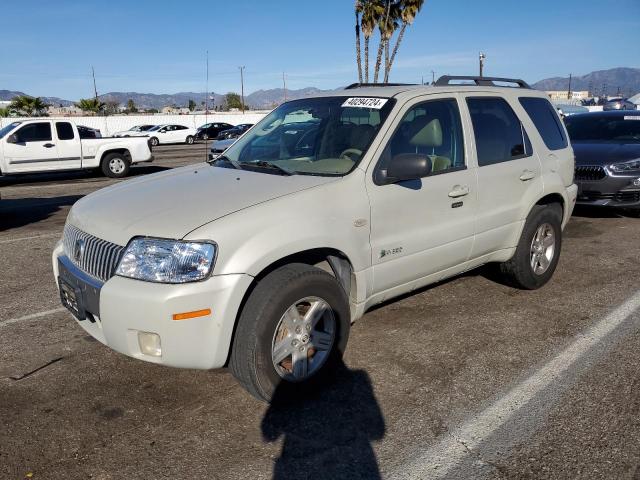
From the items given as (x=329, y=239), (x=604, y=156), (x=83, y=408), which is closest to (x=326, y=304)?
(x=329, y=239)

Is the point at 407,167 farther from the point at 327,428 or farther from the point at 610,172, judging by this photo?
the point at 610,172

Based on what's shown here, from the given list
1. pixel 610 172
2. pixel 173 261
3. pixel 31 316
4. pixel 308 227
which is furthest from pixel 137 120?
pixel 173 261

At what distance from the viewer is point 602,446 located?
2.81 m

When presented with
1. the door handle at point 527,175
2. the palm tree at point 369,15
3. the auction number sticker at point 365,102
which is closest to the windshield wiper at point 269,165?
the auction number sticker at point 365,102

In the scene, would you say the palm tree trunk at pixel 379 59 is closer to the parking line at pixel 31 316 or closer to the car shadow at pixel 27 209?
the car shadow at pixel 27 209

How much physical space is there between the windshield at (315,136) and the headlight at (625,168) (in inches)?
214

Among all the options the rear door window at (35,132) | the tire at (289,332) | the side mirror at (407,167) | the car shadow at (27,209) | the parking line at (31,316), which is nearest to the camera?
the tire at (289,332)

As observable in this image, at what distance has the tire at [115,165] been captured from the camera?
1577 centimetres

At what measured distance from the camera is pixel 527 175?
15.5 feet

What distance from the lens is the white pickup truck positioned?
47.1 ft

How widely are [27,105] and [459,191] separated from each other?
55.6m

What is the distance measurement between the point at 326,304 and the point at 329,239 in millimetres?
386

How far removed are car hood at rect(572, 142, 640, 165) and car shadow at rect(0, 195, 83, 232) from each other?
8.51 metres

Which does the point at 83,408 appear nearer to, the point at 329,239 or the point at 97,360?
the point at 97,360
